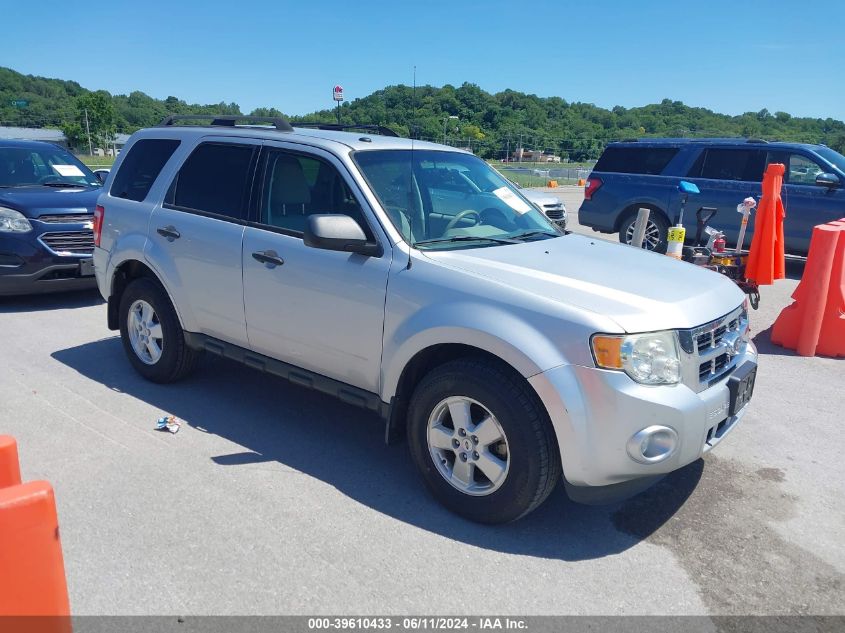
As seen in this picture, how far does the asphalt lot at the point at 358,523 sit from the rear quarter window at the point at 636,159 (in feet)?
23.2

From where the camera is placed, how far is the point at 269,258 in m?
4.29

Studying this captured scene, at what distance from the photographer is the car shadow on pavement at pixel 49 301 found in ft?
25.8

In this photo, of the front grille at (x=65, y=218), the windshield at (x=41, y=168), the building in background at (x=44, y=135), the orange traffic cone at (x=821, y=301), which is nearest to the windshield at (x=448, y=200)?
the orange traffic cone at (x=821, y=301)

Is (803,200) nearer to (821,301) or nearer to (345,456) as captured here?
(821,301)

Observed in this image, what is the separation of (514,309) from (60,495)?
2566 millimetres

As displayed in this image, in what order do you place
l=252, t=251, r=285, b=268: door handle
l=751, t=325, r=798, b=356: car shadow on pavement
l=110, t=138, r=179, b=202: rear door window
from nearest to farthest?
l=252, t=251, r=285, b=268: door handle, l=110, t=138, r=179, b=202: rear door window, l=751, t=325, r=798, b=356: car shadow on pavement

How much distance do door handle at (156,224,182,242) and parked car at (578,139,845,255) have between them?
834 centimetres

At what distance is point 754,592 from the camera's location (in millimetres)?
3070

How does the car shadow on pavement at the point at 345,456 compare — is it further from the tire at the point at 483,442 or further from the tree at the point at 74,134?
the tree at the point at 74,134

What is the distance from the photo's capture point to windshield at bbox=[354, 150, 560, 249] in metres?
4.04

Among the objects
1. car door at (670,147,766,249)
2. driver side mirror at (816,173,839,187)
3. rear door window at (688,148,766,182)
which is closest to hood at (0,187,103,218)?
car door at (670,147,766,249)

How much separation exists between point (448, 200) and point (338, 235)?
1031mm

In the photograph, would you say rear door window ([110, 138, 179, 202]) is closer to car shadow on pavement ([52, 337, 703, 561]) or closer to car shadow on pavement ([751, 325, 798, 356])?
car shadow on pavement ([52, 337, 703, 561])

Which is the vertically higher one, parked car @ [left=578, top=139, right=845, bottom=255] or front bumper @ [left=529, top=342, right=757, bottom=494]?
parked car @ [left=578, top=139, right=845, bottom=255]
